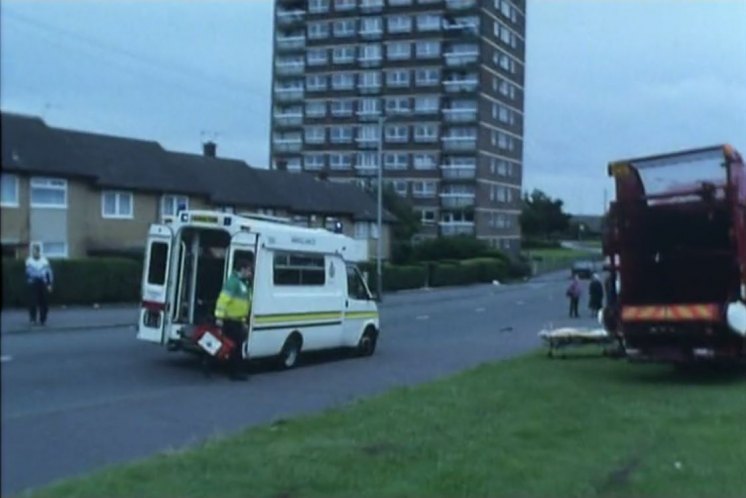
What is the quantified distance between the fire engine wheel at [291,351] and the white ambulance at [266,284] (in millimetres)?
18

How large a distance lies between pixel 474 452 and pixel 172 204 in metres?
4.77

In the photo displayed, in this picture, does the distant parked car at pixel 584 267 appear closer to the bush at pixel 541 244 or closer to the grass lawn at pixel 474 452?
the grass lawn at pixel 474 452

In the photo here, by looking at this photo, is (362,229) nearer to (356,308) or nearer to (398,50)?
(398,50)

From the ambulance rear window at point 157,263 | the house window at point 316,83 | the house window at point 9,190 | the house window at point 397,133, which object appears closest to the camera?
the house window at point 9,190

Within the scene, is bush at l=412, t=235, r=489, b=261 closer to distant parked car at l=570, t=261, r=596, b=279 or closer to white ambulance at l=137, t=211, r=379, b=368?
white ambulance at l=137, t=211, r=379, b=368

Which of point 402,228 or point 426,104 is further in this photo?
point 402,228

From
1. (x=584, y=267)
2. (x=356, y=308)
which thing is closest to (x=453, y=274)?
(x=356, y=308)

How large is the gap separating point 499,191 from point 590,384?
387 cm

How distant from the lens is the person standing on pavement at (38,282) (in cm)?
212

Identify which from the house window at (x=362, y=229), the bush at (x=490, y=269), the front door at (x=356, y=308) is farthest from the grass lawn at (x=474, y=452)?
the front door at (x=356, y=308)

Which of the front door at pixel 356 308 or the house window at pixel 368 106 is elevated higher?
the house window at pixel 368 106

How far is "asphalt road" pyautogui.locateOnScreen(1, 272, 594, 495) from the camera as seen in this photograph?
9.01 ft

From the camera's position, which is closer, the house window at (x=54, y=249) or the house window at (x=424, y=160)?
the house window at (x=54, y=249)

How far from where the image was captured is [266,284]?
45.0 ft
